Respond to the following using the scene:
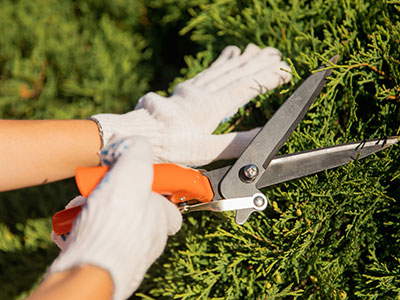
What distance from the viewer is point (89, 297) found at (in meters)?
1.02

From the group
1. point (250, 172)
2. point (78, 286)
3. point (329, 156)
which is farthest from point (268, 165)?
point (78, 286)

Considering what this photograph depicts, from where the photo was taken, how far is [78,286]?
Answer: 1019 millimetres

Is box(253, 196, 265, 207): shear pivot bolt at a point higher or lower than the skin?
lower

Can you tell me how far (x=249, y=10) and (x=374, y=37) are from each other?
689mm

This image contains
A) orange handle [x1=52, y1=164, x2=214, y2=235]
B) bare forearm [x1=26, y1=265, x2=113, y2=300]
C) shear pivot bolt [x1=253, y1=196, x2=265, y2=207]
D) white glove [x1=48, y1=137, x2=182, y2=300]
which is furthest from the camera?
shear pivot bolt [x1=253, y1=196, x2=265, y2=207]

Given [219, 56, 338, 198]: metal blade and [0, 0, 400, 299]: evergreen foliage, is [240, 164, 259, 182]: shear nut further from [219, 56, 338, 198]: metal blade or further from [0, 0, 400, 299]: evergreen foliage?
[0, 0, 400, 299]: evergreen foliage

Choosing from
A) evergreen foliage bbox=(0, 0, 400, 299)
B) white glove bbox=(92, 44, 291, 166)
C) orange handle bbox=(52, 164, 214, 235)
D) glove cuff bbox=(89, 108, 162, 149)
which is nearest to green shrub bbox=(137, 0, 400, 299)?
evergreen foliage bbox=(0, 0, 400, 299)

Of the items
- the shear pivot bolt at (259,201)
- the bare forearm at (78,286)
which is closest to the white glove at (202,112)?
the shear pivot bolt at (259,201)

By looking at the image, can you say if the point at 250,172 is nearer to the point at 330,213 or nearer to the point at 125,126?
the point at 330,213

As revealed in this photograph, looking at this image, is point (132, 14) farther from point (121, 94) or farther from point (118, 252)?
point (118, 252)

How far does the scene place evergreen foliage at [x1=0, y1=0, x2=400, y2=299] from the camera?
161 cm

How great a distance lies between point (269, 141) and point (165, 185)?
476 mm

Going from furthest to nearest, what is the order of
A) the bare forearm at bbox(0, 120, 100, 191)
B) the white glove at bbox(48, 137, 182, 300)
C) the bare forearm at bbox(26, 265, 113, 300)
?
1. the bare forearm at bbox(0, 120, 100, 191)
2. the white glove at bbox(48, 137, 182, 300)
3. the bare forearm at bbox(26, 265, 113, 300)

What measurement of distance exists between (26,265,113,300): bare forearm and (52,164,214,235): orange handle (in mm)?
280
